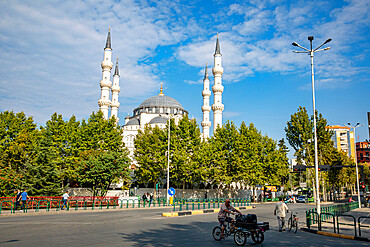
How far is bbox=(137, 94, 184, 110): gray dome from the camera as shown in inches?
3339

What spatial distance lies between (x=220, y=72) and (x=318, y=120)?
21.1m

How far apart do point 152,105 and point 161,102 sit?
9.13 ft

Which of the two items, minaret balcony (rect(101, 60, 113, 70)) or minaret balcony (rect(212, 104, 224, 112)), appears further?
minaret balcony (rect(212, 104, 224, 112))

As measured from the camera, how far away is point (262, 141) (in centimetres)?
4969

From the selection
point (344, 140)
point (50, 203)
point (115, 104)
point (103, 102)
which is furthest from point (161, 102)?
point (344, 140)

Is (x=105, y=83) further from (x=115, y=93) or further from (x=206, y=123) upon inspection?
(x=206, y=123)

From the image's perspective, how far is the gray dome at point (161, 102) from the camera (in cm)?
8481

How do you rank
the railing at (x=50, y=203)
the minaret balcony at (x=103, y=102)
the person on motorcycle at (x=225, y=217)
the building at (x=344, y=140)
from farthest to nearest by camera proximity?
1. the building at (x=344, y=140)
2. the minaret balcony at (x=103, y=102)
3. the railing at (x=50, y=203)
4. the person on motorcycle at (x=225, y=217)

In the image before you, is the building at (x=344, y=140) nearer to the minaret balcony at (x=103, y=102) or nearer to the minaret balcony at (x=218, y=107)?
the minaret balcony at (x=218, y=107)

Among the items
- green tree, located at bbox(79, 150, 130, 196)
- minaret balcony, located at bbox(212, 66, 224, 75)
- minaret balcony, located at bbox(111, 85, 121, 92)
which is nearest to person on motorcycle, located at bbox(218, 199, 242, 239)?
green tree, located at bbox(79, 150, 130, 196)

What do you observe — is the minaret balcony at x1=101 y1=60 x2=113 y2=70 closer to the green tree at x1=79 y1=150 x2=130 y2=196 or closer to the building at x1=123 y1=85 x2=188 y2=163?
the building at x1=123 y1=85 x2=188 y2=163

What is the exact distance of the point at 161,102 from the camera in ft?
281

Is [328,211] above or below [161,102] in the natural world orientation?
below

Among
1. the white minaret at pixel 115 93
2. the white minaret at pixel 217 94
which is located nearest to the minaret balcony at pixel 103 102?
the white minaret at pixel 115 93
